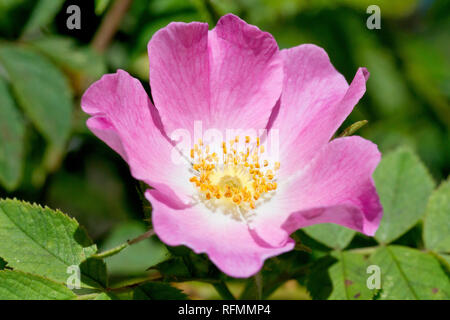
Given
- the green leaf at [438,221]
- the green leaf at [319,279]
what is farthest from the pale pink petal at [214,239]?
the green leaf at [438,221]

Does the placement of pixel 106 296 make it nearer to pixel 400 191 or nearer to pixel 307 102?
pixel 307 102

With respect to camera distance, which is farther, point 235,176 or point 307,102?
point 235,176

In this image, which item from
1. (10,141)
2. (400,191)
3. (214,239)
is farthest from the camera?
(10,141)

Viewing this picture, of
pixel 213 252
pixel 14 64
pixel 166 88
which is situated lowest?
pixel 213 252

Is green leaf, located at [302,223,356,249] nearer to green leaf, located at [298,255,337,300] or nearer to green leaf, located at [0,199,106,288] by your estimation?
green leaf, located at [298,255,337,300]

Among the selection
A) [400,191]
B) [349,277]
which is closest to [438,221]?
[400,191]
